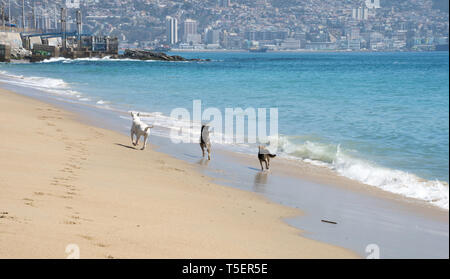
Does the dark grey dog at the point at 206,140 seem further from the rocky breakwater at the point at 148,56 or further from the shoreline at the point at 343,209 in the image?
the rocky breakwater at the point at 148,56

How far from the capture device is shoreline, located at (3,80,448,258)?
21.2 feet

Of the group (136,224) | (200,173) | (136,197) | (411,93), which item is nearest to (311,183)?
(200,173)

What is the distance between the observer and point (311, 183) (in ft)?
34.1

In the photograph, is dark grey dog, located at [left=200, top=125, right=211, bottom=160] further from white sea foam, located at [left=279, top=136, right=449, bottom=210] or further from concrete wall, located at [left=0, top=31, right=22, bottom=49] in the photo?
concrete wall, located at [left=0, top=31, right=22, bottom=49]

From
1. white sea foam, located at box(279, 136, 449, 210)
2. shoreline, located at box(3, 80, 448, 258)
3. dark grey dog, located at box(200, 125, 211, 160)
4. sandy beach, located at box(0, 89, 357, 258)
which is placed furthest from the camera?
dark grey dog, located at box(200, 125, 211, 160)

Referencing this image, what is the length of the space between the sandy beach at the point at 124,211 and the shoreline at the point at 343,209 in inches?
13.0

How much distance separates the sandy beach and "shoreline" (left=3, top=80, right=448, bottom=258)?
0.33 metres

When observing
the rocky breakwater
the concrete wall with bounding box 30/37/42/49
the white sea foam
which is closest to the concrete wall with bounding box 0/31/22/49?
the concrete wall with bounding box 30/37/42/49

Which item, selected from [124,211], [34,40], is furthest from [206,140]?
[34,40]

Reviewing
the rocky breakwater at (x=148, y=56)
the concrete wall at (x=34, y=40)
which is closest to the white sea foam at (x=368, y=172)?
the concrete wall at (x=34, y=40)

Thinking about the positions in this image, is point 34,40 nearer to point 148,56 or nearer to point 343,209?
point 148,56

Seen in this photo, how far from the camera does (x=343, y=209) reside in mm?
8242
